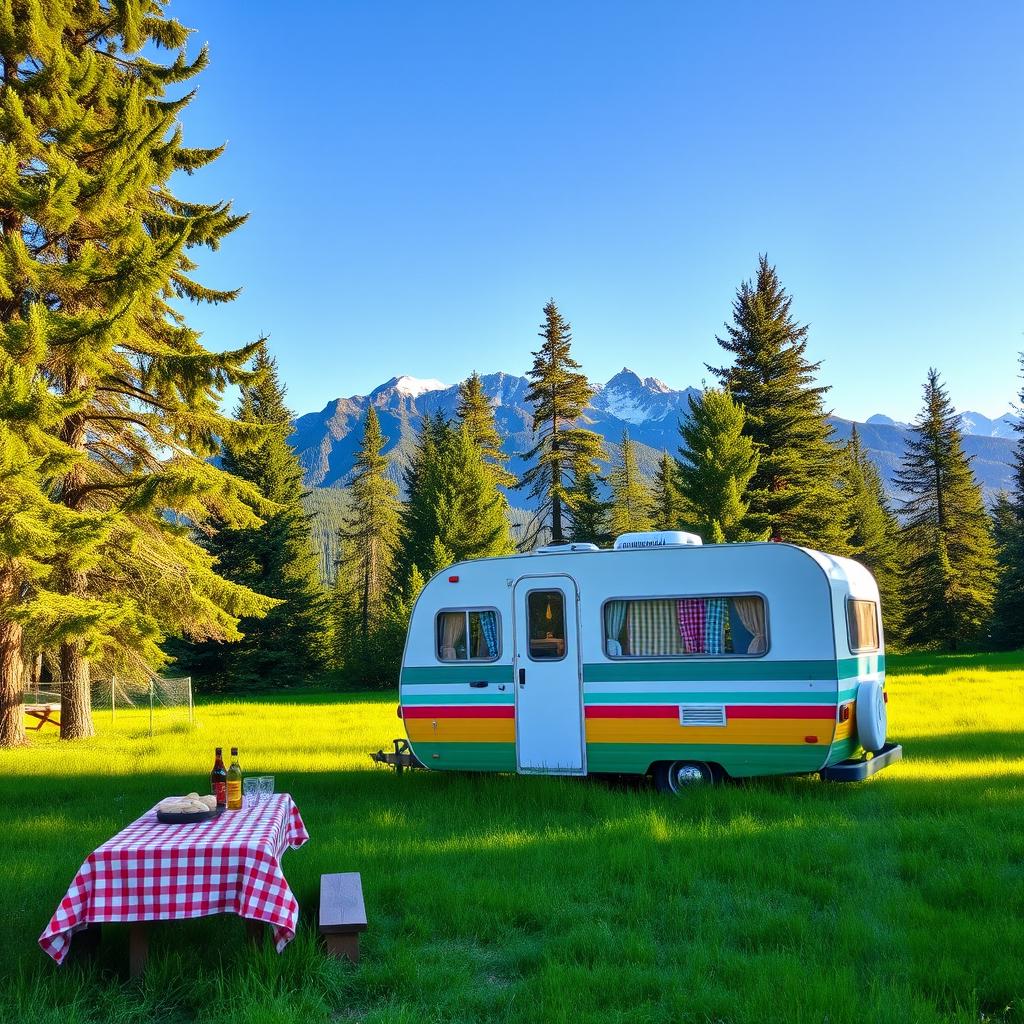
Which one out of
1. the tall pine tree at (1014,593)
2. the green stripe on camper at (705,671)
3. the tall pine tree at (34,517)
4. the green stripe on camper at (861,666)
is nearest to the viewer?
the green stripe on camper at (705,671)

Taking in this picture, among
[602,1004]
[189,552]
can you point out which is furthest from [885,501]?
[602,1004]

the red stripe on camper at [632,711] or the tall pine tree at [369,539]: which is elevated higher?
the tall pine tree at [369,539]

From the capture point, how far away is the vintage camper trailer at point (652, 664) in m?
9.35

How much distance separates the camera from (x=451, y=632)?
425 inches

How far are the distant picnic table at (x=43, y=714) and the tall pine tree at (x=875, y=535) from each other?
32.3m

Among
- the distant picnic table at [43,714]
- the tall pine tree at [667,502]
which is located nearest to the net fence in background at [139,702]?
the distant picnic table at [43,714]

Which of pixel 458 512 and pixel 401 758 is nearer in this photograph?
pixel 401 758

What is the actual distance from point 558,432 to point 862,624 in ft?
87.0

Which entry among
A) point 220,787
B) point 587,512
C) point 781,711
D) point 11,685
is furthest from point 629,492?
point 220,787

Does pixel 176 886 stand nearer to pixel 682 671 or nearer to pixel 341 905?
pixel 341 905

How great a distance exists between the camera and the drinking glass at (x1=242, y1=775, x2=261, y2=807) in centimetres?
629

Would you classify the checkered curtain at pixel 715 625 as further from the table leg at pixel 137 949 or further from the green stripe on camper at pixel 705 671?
the table leg at pixel 137 949

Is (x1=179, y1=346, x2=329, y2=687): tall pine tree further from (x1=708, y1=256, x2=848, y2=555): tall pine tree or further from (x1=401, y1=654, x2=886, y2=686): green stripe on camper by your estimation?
(x1=401, y1=654, x2=886, y2=686): green stripe on camper

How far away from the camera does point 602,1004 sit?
4.81m
